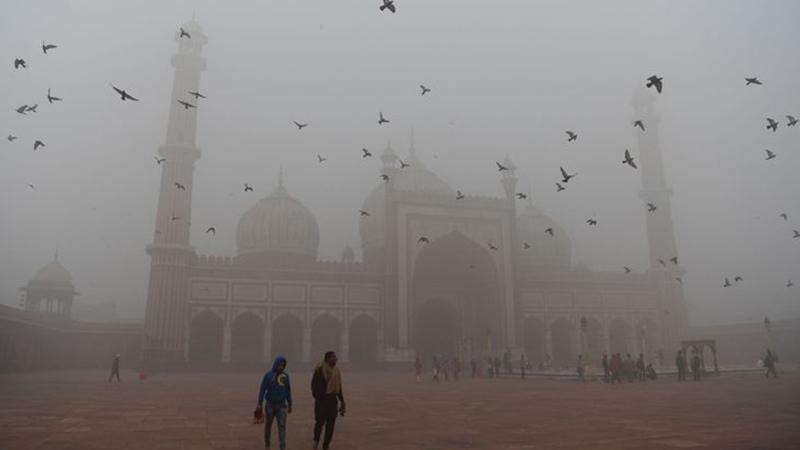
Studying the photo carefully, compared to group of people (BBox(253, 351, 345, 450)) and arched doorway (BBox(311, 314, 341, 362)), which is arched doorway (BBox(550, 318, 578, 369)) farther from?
group of people (BBox(253, 351, 345, 450))

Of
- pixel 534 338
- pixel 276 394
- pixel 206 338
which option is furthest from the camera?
pixel 534 338

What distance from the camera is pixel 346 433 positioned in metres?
6.98

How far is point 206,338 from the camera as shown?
29219 millimetres

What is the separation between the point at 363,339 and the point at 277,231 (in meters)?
8.40

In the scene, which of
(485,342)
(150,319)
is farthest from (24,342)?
(485,342)

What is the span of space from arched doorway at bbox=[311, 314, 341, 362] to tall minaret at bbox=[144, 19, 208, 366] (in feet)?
22.5

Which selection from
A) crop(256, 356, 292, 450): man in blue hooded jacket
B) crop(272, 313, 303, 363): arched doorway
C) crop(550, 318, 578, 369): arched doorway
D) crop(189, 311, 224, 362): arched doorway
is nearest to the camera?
crop(256, 356, 292, 450): man in blue hooded jacket

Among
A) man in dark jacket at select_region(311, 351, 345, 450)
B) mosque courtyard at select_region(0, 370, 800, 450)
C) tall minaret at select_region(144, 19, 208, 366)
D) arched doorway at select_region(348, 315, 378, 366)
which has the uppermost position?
tall minaret at select_region(144, 19, 208, 366)

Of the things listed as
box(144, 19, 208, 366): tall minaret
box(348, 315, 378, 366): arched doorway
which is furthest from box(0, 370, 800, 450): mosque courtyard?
box(348, 315, 378, 366): arched doorway

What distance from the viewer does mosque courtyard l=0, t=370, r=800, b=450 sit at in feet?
20.0

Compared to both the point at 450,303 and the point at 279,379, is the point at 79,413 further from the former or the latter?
the point at 450,303

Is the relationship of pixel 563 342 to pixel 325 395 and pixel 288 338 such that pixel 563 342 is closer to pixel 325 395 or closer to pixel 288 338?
pixel 288 338

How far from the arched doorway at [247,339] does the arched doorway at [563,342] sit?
16653 mm

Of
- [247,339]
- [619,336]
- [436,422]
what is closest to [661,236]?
[619,336]
